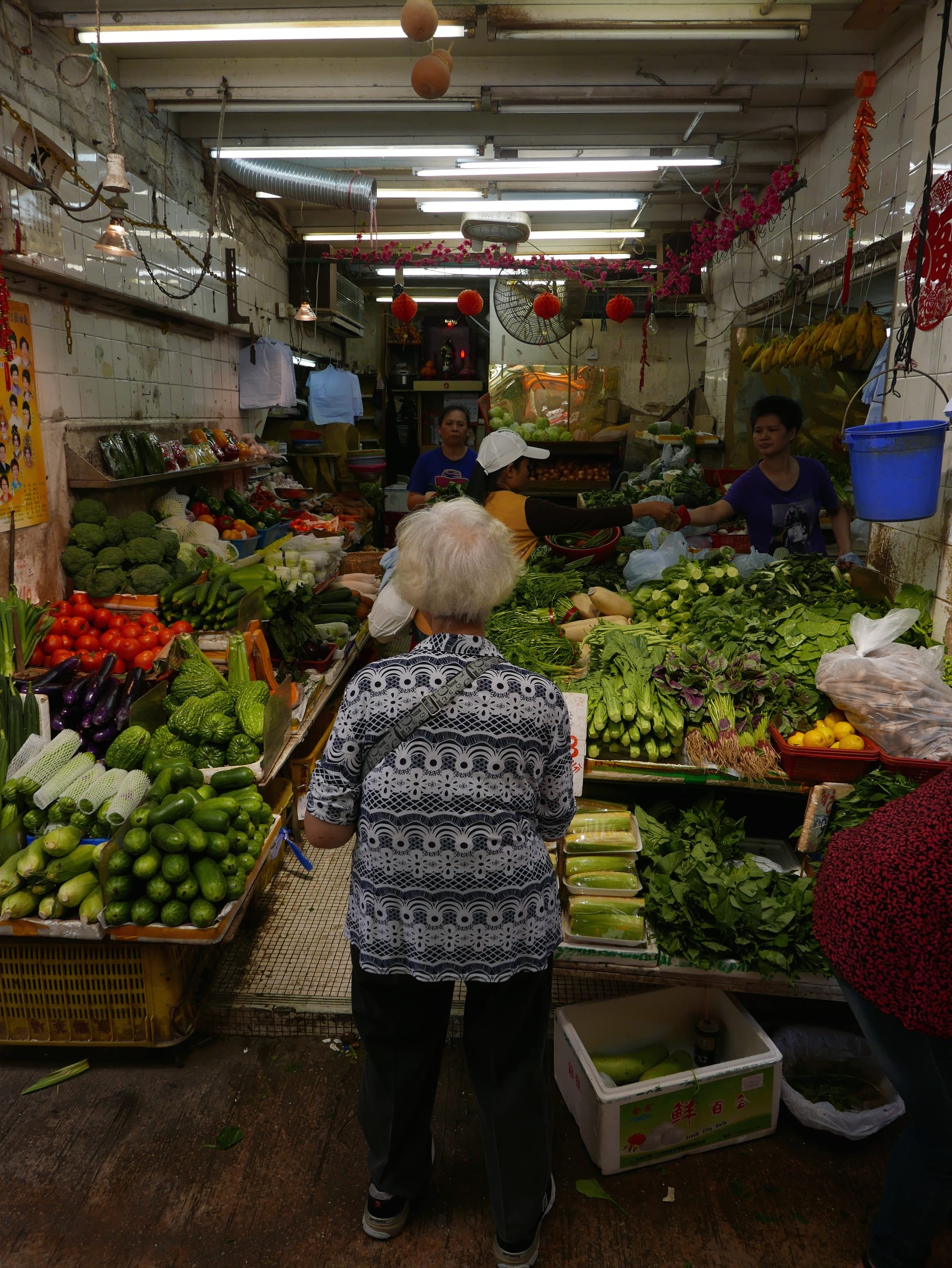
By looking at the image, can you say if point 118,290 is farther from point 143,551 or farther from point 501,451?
point 501,451

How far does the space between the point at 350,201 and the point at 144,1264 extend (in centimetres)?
767

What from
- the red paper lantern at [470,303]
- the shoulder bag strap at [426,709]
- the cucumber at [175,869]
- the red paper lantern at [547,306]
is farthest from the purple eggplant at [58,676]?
the red paper lantern at [547,306]

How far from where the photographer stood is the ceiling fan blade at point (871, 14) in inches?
174

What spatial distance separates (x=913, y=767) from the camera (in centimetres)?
294

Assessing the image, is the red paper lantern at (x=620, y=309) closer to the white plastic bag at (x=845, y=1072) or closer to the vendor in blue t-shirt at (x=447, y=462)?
the vendor in blue t-shirt at (x=447, y=462)

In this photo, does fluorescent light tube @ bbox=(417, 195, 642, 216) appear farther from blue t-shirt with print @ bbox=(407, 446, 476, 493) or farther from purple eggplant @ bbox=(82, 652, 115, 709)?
purple eggplant @ bbox=(82, 652, 115, 709)

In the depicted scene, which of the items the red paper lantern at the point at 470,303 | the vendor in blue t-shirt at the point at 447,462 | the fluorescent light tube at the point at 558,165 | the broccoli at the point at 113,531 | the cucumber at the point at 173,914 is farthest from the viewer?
the red paper lantern at the point at 470,303

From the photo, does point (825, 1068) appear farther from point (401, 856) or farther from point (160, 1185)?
point (160, 1185)

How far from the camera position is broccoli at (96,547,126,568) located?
4.97 m

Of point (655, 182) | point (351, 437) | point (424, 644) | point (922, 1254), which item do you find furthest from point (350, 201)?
point (922, 1254)

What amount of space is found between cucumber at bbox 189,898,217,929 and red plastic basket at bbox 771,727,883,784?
210 centimetres

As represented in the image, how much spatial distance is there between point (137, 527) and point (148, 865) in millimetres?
3108

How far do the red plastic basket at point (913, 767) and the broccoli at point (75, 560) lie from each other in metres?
4.38

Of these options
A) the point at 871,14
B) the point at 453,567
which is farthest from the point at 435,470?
the point at 453,567
